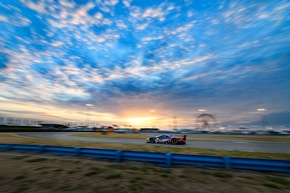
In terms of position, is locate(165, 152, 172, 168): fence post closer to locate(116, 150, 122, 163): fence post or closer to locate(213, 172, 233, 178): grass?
locate(213, 172, 233, 178): grass

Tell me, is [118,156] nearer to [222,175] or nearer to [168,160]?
[168,160]

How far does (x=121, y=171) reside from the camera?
721cm

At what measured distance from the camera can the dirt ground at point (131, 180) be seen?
17.4 feet

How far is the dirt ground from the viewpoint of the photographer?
5.31 meters

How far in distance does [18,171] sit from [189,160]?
7.41 m

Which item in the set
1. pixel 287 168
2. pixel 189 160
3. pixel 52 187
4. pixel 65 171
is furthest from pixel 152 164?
pixel 287 168

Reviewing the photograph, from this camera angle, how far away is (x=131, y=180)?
6.11 meters

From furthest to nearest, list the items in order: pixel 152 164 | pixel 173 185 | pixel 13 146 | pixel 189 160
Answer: pixel 13 146, pixel 152 164, pixel 189 160, pixel 173 185

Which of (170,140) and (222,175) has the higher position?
(170,140)

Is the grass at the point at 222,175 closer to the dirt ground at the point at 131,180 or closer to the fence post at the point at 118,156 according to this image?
the dirt ground at the point at 131,180

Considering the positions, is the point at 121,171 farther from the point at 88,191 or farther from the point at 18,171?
the point at 18,171

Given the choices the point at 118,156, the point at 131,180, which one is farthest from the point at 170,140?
the point at 131,180

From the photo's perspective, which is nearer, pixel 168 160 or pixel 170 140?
pixel 168 160

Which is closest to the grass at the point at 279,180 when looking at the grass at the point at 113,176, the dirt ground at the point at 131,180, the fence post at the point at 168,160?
the dirt ground at the point at 131,180
